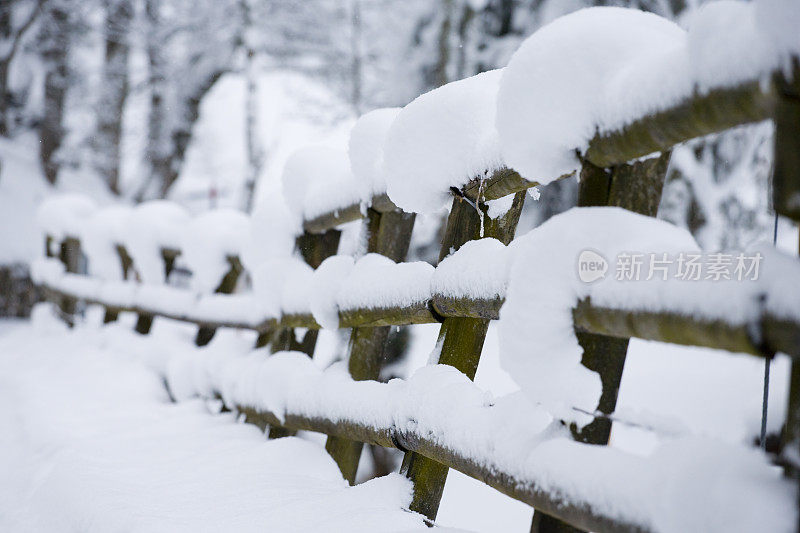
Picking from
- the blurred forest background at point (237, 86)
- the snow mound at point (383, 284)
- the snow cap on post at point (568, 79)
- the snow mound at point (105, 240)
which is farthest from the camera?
the blurred forest background at point (237, 86)

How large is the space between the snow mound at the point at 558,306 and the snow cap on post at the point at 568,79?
0.13 m

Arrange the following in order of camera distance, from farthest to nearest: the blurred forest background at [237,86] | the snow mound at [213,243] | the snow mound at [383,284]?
the blurred forest background at [237,86], the snow mound at [213,243], the snow mound at [383,284]

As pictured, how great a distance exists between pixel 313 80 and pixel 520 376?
41.5 ft

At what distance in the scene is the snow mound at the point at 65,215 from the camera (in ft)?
19.1

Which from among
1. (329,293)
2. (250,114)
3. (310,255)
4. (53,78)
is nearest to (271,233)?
(310,255)

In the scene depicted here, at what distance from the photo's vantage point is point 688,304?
0.95 m

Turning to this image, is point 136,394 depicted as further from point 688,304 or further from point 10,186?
point 10,186

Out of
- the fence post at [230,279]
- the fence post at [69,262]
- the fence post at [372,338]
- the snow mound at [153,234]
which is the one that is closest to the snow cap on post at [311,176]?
the fence post at [372,338]

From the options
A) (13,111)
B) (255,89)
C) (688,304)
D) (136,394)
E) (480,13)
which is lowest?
(136,394)

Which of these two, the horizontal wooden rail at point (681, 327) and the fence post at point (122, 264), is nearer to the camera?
the horizontal wooden rail at point (681, 327)

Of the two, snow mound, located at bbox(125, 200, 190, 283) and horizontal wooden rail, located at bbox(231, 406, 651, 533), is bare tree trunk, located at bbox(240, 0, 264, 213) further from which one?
horizontal wooden rail, located at bbox(231, 406, 651, 533)

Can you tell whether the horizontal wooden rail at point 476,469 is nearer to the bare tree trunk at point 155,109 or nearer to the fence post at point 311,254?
the fence post at point 311,254

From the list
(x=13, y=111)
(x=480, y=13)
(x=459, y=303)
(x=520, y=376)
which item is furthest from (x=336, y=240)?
(x=13, y=111)

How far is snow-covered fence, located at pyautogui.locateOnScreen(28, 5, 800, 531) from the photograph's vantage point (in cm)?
88
